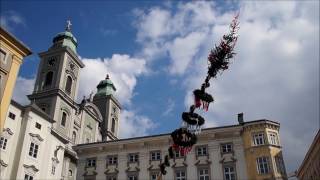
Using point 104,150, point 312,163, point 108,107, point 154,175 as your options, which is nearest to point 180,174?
point 154,175

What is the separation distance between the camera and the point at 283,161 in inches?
1845

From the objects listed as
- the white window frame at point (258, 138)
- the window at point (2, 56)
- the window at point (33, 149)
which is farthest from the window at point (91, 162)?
the window at point (2, 56)

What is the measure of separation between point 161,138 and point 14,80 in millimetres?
23777

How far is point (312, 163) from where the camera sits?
156 ft

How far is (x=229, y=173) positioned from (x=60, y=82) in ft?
107

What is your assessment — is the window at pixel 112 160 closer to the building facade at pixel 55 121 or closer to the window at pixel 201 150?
the building facade at pixel 55 121

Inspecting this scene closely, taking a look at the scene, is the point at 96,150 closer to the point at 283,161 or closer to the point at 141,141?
the point at 141,141

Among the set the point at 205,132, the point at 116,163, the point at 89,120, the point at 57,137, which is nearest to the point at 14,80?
the point at 57,137

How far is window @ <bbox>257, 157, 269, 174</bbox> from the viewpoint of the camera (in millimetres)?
45469

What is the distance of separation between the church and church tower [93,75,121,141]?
10370 millimetres

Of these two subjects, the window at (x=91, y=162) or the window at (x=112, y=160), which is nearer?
the window at (x=112, y=160)

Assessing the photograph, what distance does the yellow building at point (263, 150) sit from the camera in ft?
149

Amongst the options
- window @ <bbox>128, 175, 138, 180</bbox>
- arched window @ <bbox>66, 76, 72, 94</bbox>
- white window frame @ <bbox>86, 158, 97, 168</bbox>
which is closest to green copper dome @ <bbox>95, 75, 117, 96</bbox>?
arched window @ <bbox>66, 76, 72, 94</bbox>

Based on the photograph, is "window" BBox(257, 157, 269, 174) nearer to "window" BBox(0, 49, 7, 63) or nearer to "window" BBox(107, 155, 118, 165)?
"window" BBox(107, 155, 118, 165)
